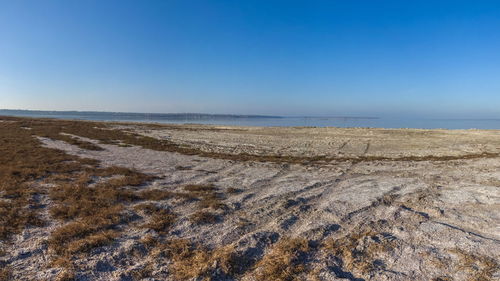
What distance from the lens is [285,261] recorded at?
6.66m

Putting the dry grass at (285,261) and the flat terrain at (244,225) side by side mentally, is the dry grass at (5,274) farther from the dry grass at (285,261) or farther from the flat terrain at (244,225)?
the dry grass at (285,261)

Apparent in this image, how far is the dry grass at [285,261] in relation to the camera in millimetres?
6090

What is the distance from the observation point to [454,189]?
43.5ft

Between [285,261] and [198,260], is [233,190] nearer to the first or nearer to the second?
[198,260]

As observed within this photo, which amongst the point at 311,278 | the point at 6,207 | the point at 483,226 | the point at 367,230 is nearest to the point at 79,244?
the point at 6,207

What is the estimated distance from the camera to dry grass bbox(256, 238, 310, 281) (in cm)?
609

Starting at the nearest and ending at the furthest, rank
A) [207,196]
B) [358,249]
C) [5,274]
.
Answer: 1. [5,274]
2. [358,249]
3. [207,196]

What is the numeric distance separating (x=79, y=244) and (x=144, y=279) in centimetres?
243

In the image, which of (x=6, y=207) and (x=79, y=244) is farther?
(x=6, y=207)

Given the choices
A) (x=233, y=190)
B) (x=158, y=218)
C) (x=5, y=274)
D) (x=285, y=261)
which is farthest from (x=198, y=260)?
(x=233, y=190)

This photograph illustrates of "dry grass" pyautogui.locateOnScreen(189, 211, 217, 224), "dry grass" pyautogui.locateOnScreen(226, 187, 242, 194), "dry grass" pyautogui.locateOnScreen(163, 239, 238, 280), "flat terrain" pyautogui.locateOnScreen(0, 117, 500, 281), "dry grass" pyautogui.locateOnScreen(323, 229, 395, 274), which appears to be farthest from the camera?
"dry grass" pyautogui.locateOnScreen(226, 187, 242, 194)

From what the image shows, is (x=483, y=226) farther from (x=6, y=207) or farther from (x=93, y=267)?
(x=6, y=207)

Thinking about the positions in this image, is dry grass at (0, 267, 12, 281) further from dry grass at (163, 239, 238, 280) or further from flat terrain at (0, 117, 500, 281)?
dry grass at (163, 239, 238, 280)

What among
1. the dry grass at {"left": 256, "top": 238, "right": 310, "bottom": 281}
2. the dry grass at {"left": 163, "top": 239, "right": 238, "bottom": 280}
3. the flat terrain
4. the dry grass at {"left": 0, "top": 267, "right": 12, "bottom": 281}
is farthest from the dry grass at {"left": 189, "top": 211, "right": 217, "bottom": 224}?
the dry grass at {"left": 0, "top": 267, "right": 12, "bottom": 281}
